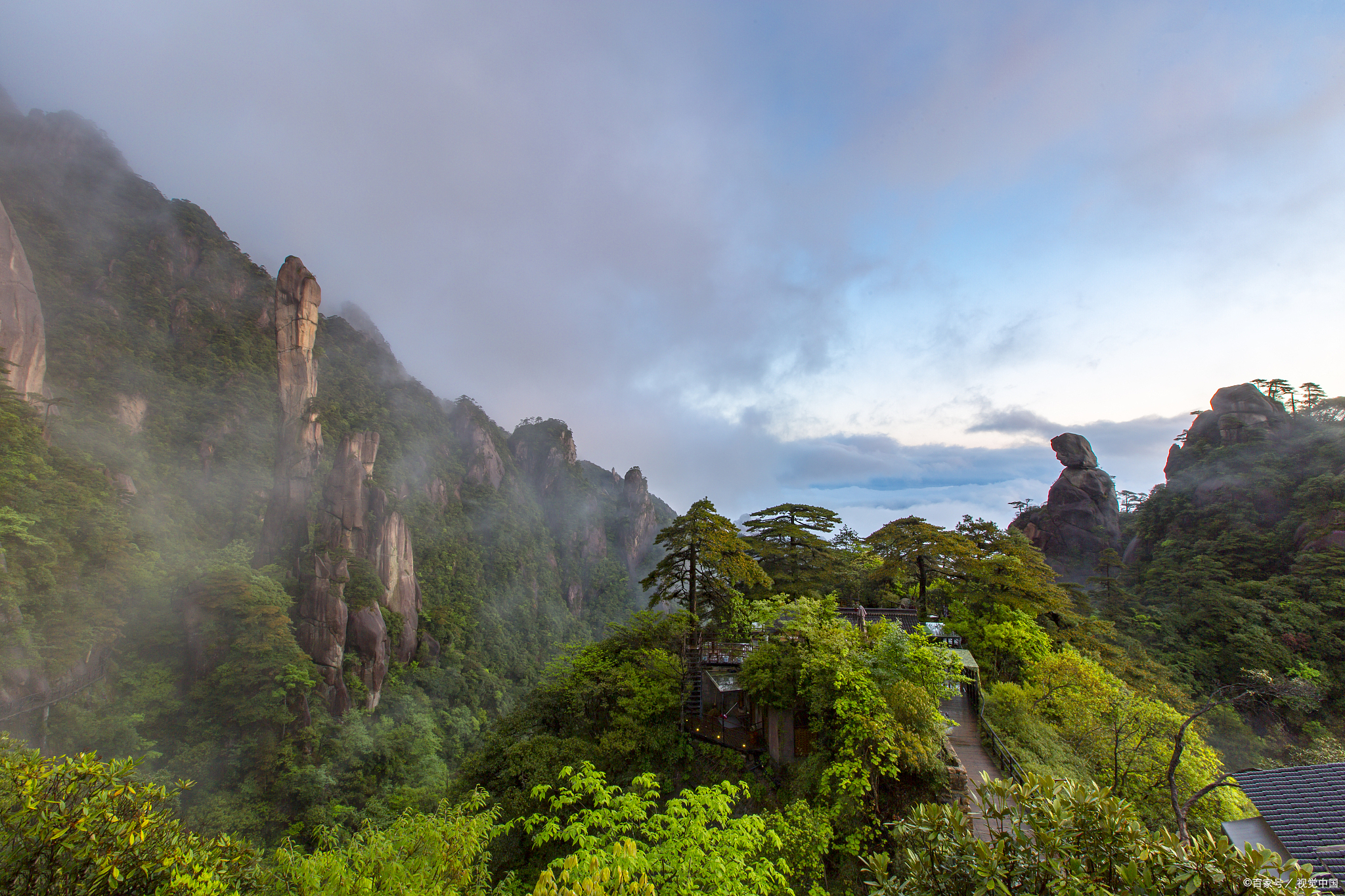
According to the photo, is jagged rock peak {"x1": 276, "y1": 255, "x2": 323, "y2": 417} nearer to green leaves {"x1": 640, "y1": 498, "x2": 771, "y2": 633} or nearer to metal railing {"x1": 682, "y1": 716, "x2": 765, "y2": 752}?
green leaves {"x1": 640, "y1": 498, "x2": 771, "y2": 633}

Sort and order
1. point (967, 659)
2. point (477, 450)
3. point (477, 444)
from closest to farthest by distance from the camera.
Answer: point (967, 659), point (477, 450), point (477, 444)

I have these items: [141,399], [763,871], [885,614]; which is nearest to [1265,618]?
[885,614]

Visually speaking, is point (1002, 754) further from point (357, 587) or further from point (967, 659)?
point (357, 587)

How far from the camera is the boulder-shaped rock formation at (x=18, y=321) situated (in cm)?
2423

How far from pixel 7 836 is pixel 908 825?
8672 mm

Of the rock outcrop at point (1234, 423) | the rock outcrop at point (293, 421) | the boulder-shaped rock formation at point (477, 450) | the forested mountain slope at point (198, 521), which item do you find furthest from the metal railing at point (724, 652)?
the boulder-shaped rock formation at point (477, 450)

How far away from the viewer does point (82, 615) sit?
22.1 metres

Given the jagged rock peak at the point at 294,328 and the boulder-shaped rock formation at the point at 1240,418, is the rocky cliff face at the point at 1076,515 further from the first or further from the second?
the jagged rock peak at the point at 294,328

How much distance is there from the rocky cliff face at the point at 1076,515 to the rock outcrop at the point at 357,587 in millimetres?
65572

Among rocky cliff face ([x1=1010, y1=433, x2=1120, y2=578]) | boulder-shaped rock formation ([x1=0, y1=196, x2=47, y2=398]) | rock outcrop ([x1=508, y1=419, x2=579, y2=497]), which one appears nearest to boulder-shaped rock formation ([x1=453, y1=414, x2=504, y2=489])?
rock outcrop ([x1=508, y1=419, x2=579, y2=497])

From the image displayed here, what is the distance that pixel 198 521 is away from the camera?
127 ft

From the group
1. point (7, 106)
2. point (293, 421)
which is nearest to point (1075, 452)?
point (293, 421)

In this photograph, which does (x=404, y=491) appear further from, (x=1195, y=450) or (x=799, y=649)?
(x=1195, y=450)

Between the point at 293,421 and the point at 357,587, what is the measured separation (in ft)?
45.9
